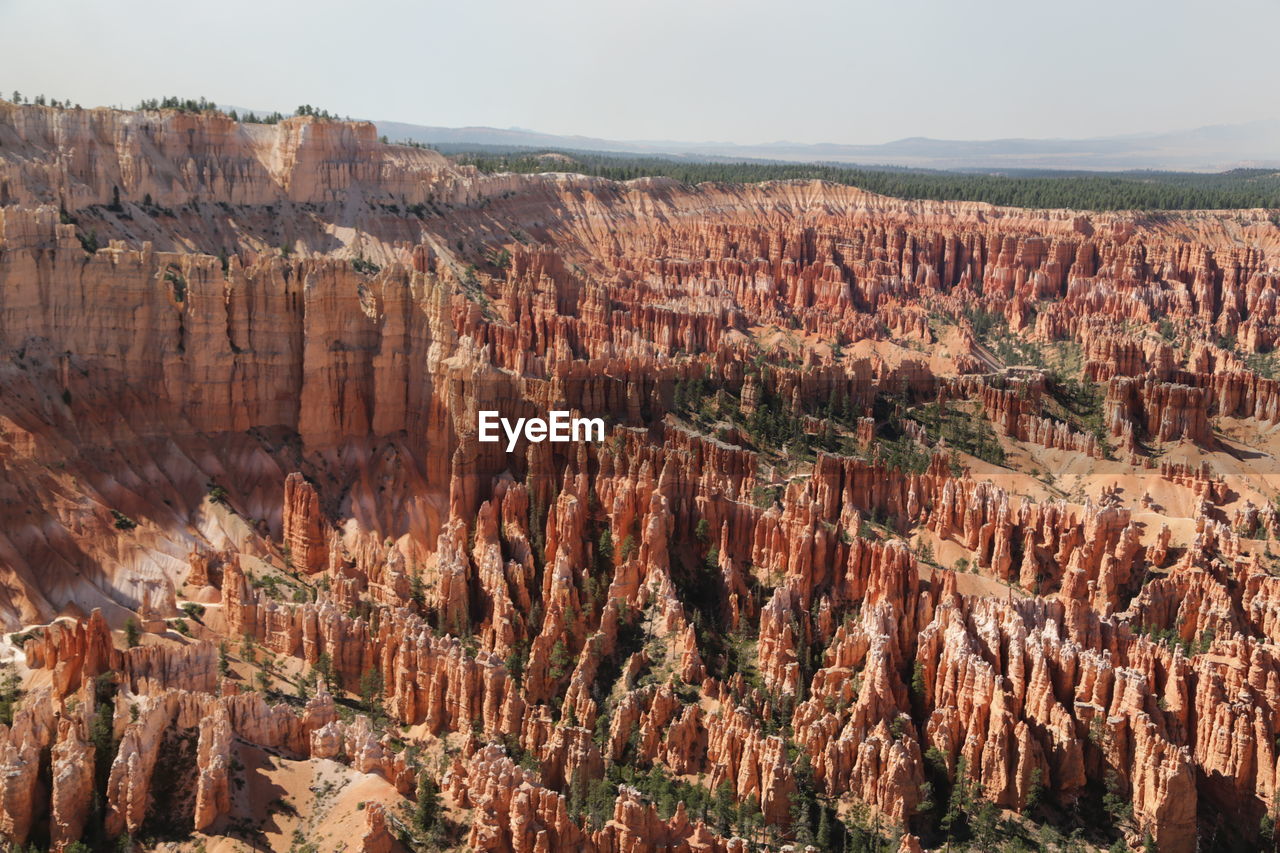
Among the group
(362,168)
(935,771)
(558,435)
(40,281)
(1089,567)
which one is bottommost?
(935,771)

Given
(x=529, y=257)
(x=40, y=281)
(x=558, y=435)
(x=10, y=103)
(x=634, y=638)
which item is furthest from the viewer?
(x=529, y=257)

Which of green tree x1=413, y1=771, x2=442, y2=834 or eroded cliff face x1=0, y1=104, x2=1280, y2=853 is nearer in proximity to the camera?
green tree x1=413, y1=771, x2=442, y2=834

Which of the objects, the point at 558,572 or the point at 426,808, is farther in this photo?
the point at 558,572

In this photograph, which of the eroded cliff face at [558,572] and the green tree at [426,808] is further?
the eroded cliff face at [558,572]

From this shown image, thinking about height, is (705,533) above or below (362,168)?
below

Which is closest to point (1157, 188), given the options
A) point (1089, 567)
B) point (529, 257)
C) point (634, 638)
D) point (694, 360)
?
point (529, 257)

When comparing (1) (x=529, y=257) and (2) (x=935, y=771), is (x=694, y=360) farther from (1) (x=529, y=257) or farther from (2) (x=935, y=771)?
(2) (x=935, y=771)

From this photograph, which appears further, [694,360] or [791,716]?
[694,360]

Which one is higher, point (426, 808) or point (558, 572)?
point (558, 572)
